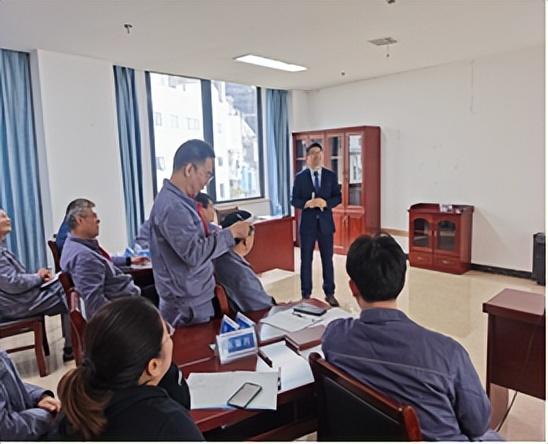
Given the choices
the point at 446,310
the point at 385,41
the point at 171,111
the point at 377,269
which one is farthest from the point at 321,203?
the point at 377,269

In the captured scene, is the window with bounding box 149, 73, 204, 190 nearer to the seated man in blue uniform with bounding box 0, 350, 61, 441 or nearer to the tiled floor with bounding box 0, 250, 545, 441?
the tiled floor with bounding box 0, 250, 545, 441

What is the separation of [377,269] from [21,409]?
1232 mm

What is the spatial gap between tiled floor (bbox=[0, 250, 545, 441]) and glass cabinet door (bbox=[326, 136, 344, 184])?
1239 millimetres

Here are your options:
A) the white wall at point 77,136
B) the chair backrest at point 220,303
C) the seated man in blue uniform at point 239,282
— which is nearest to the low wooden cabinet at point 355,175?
the white wall at point 77,136

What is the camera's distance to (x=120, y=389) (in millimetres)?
942

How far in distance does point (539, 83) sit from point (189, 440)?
5019 millimetres

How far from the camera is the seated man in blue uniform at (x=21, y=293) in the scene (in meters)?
2.86

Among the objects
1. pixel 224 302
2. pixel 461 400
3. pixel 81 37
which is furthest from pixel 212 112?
pixel 461 400

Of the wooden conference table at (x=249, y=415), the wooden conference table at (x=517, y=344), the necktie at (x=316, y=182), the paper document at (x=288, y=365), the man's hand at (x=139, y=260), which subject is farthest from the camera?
the necktie at (x=316, y=182)

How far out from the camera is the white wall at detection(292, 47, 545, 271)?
4.75 meters

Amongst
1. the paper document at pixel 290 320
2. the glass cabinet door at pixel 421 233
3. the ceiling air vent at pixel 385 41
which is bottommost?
the glass cabinet door at pixel 421 233

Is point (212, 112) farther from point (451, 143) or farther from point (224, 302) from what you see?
point (224, 302)

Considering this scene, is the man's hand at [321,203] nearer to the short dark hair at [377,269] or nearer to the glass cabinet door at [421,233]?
the glass cabinet door at [421,233]

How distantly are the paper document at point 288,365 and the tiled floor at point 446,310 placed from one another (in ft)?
4.35
